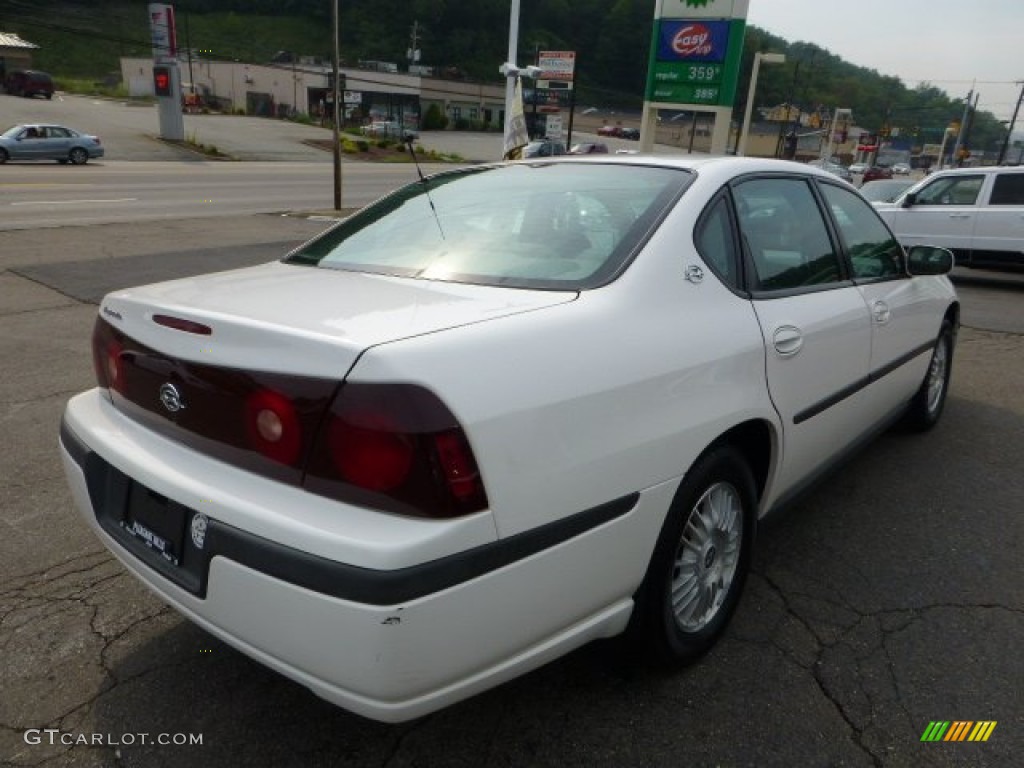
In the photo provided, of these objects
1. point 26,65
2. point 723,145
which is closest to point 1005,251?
point 723,145

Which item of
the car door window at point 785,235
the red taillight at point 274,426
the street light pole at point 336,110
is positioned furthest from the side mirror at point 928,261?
the street light pole at point 336,110

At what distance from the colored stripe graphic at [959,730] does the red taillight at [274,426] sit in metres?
1.95

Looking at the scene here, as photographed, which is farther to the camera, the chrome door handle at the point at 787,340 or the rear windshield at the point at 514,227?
the chrome door handle at the point at 787,340

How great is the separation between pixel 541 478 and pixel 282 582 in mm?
600

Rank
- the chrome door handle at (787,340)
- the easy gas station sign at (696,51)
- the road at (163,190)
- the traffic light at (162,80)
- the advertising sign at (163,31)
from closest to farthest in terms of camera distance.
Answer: the chrome door handle at (787,340) → the road at (163,190) → the easy gas station sign at (696,51) → the advertising sign at (163,31) → the traffic light at (162,80)

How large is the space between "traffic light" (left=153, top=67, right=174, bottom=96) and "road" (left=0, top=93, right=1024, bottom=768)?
37.4 metres

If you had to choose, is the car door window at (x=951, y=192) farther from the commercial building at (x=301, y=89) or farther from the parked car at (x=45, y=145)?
the commercial building at (x=301, y=89)

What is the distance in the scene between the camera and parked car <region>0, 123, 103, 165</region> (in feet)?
87.9

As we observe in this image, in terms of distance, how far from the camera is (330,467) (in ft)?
5.50

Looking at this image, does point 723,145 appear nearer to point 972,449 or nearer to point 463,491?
point 972,449

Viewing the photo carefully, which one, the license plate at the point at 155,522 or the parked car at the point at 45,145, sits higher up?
the license plate at the point at 155,522

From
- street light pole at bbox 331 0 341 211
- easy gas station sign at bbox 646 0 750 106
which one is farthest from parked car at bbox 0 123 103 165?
easy gas station sign at bbox 646 0 750 106

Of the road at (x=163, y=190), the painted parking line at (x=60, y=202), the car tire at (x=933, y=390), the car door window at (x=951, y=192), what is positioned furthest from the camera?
the painted parking line at (x=60, y=202)

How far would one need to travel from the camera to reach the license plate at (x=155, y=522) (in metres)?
1.89
